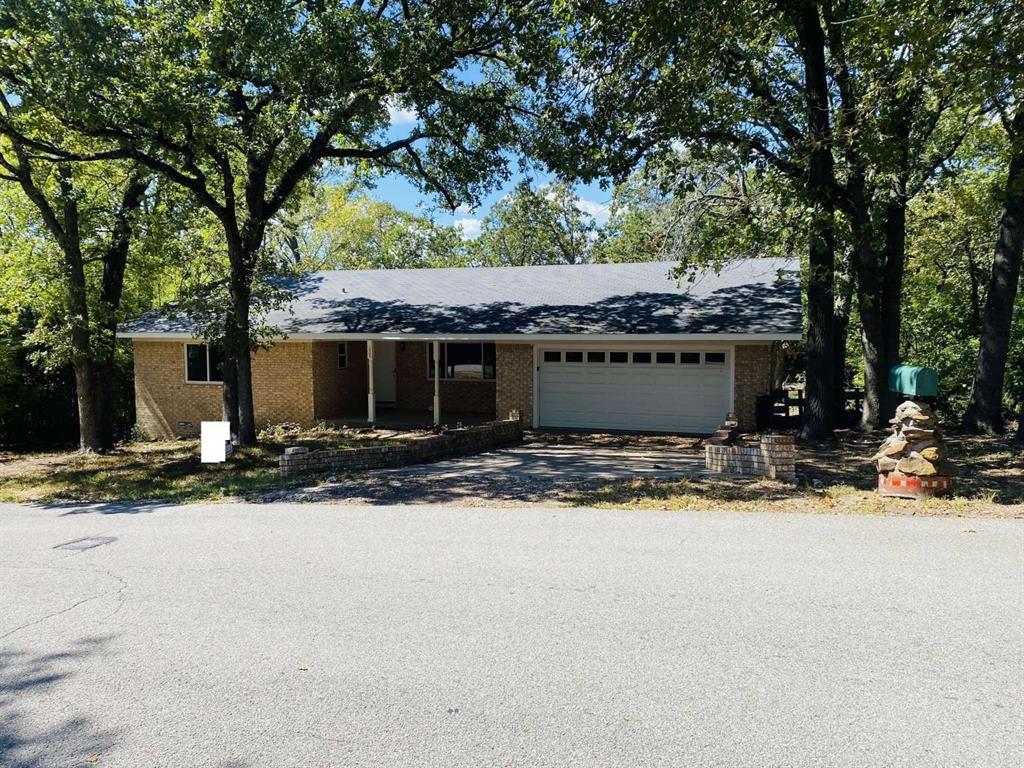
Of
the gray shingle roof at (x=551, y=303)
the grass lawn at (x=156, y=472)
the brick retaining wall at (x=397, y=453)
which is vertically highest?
the gray shingle roof at (x=551, y=303)

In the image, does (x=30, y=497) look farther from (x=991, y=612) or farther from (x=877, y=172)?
(x=877, y=172)

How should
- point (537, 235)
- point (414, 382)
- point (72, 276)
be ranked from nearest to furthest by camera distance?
point (72, 276)
point (414, 382)
point (537, 235)

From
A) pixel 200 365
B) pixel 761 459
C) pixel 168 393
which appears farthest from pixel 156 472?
pixel 761 459

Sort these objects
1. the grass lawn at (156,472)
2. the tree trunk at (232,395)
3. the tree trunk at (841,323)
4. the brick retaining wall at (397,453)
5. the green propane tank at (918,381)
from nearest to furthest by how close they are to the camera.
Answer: the green propane tank at (918,381), the grass lawn at (156,472), the brick retaining wall at (397,453), the tree trunk at (232,395), the tree trunk at (841,323)

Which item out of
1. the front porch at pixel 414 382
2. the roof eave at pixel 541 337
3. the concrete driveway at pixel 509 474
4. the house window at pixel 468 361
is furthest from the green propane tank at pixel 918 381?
the house window at pixel 468 361

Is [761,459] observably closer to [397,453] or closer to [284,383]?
[397,453]

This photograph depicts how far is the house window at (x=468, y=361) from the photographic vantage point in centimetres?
2033

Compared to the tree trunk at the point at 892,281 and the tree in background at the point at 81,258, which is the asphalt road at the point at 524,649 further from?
the tree trunk at the point at 892,281

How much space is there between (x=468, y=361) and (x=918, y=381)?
1290 cm

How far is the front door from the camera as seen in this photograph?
21531 mm

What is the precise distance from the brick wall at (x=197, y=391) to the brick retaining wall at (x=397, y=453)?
5967 mm

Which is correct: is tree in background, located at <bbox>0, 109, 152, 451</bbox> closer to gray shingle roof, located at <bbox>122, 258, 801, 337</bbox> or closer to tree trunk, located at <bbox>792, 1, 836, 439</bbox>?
gray shingle roof, located at <bbox>122, 258, 801, 337</bbox>

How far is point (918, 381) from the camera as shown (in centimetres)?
933

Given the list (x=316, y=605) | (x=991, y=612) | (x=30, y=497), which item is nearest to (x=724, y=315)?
(x=991, y=612)
